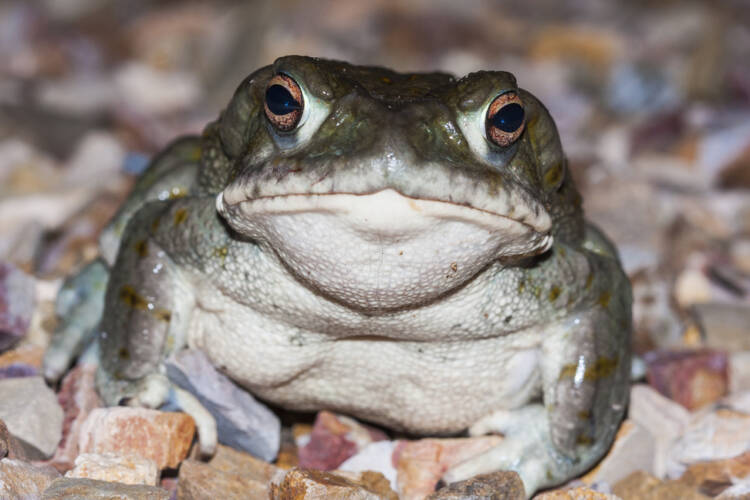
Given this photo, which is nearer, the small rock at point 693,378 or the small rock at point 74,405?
the small rock at point 74,405

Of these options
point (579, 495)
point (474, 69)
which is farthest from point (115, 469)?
point (474, 69)

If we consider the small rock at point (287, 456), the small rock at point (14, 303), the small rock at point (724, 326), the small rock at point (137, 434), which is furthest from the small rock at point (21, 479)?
the small rock at point (724, 326)

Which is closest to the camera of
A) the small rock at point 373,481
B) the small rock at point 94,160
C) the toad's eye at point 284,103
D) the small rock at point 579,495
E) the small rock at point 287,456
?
the toad's eye at point 284,103

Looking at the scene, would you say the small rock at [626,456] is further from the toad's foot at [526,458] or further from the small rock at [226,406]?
the small rock at [226,406]

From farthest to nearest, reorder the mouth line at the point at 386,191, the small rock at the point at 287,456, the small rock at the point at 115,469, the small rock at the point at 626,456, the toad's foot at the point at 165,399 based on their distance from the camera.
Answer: the small rock at the point at 287,456 → the small rock at the point at 626,456 → the toad's foot at the point at 165,399 → the small rock at the point at 115,469 → the mouth line at the point at 386,191

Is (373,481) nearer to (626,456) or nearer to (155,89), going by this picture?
(626,456)

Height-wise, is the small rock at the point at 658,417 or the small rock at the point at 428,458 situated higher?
the small rock at the point at 658,417

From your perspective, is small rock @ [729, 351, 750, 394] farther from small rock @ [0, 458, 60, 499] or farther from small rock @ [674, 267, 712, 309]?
small rock @ [0, 458, 60, 499]
